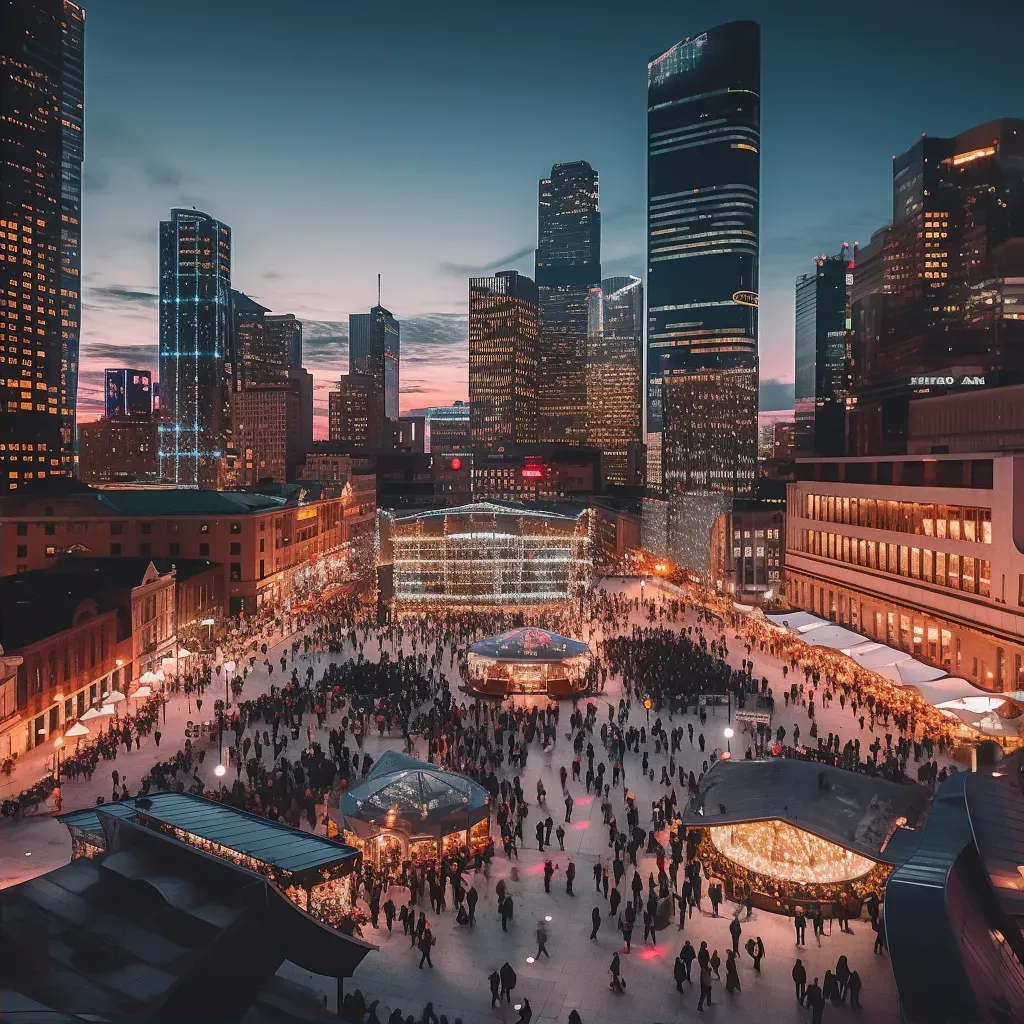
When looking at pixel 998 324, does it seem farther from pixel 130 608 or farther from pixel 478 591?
pixel 130 608

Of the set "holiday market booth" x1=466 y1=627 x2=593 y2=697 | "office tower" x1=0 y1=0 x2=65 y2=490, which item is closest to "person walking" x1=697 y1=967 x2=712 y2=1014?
"holiday market booth" x1=466 y1=627 x2=593 y2=697

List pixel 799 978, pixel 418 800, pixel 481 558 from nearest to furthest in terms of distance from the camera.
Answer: pixel 799 978 < pixel 418 800 < pixel 481 558

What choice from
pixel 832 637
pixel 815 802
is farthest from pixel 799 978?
pixel 832 637

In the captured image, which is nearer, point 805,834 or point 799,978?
point 799,978

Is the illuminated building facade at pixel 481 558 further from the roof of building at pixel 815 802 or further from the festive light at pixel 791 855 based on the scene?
the festive light at pixel 791 855

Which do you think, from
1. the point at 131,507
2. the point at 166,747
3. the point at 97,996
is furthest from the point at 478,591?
the point at 97,996

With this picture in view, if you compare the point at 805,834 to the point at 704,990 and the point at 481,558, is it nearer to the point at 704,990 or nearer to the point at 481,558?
the point at 704,990
